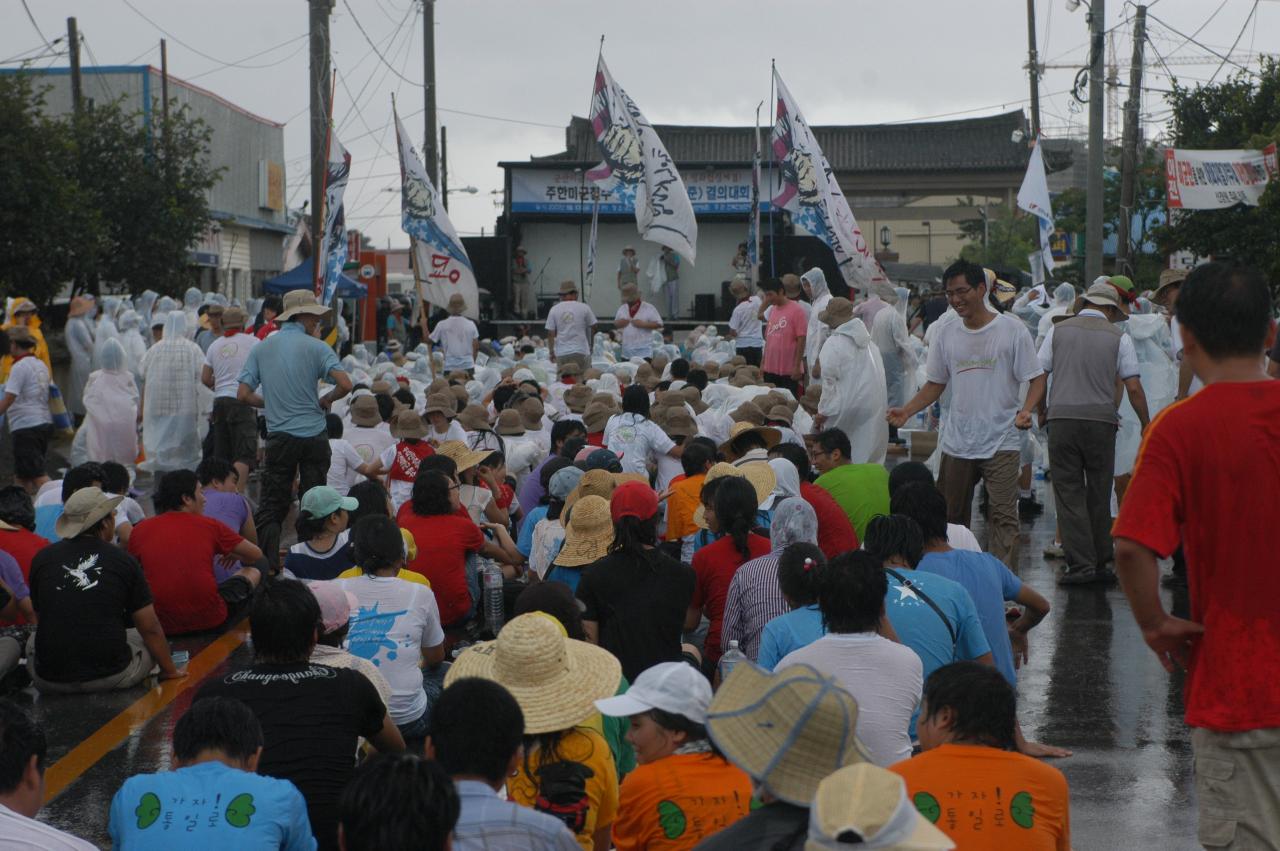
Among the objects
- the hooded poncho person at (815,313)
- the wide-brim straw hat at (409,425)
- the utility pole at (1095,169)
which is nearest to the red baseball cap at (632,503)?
the wide-brim straw hat at (409,425)

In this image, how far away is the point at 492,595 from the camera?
843 cm

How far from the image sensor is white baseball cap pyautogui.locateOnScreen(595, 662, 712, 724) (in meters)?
4.07

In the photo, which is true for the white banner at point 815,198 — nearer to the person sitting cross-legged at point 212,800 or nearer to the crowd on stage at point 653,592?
the crowd on stage at point 653,592

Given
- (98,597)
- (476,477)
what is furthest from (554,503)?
(98,597)

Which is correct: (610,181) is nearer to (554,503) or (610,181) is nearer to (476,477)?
(476,477)

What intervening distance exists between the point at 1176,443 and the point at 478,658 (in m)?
2.20

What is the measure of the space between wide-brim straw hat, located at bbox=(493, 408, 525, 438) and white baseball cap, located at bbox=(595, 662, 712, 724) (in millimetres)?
7260

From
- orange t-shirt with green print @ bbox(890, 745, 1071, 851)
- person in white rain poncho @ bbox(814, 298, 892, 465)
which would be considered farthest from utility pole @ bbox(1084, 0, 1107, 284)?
orange t-shirt with green print @ bbox(890, 745, 1071, 851)

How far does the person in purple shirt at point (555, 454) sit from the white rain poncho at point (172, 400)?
552cm

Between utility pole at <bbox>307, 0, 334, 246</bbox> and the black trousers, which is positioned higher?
utility pole at <bbox>307, 0, 334, 246</bbox>

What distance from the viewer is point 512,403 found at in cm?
1237

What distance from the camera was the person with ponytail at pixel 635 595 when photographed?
6.50 meters

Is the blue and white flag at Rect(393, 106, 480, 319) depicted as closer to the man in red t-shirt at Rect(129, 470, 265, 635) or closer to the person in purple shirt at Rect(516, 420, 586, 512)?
the person in purple shirt at Rect(516, 420, 586, 512)

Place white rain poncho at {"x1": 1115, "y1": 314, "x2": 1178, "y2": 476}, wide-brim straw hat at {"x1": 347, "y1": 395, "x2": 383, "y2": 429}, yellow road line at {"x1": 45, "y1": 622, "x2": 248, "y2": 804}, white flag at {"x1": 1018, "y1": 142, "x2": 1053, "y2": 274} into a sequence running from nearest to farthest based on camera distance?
yellow road line at {"x1": 45, "y1": 622, "x2": 248, "y2": 804}
wide-brim straw hat at {"x1": 347, "y1": 395, "x2": 383, "y2": 429}
white rain poncho at {"x1": 1115, "y1": 314, "x2": 1178, "y2": 476}
white flag at {"x1": 1018, "y1": 142, "x2": 1053, "y2": 274}
